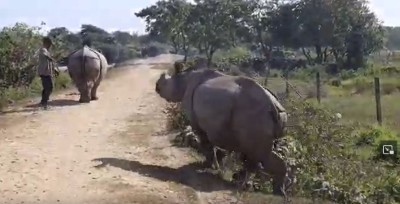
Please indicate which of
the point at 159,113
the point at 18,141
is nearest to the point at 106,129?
the point at 18,141

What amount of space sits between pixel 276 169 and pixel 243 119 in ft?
2.73

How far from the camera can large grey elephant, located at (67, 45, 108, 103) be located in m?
19.0

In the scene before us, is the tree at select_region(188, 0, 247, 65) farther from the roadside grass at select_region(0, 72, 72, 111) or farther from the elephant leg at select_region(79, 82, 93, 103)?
the elephant leg at select_region(79, 82, 93, 103)


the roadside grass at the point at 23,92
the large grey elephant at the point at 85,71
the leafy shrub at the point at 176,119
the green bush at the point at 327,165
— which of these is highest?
the large grey elephant at the point at 85,71

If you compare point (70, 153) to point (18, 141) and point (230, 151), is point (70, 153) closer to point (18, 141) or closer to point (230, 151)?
point (18, 141)

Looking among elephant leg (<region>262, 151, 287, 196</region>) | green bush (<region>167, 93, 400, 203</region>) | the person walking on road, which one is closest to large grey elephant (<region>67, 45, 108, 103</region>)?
the person walking on road

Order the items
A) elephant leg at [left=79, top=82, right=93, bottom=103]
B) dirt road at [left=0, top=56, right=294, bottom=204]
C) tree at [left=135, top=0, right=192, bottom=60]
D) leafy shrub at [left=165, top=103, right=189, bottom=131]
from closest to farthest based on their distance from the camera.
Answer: dirt road at [left=0, top=56, right=294, bottom=204]
leafy shrub at [left=165, top=103, right=189, bottom=131]
elephant leg at [left=79, top=82, right=93, bottom=103]
tree at [left=135, top=0, right=192, bottom=60]

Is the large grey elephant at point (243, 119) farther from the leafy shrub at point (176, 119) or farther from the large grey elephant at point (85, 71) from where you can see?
the large grey elephant at point (85, 71)

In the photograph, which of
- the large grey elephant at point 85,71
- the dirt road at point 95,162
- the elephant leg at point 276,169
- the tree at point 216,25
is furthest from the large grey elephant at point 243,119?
the tree at point 216,25

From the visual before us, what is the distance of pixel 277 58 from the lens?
61812 mm

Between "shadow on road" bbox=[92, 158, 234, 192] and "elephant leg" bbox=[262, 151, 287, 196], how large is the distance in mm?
570

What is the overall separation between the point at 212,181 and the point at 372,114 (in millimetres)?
12467

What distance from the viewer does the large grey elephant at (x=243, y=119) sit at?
9.87m

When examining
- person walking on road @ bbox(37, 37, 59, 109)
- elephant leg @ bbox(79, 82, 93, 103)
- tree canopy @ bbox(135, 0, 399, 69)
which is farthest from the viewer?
tree canopy @ bbox(135, 0, 399, 69)
